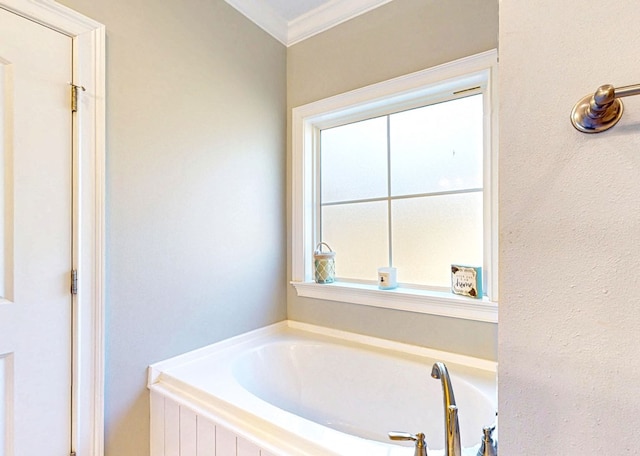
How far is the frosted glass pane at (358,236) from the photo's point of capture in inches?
70.7

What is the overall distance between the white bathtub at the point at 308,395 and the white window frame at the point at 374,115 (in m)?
0.23

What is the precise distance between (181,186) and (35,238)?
55 cm

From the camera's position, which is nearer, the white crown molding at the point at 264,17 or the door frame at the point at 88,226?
the door frame at the point at 88,226

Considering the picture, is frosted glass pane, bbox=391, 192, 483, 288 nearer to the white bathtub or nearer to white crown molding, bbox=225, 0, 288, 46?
the white bathtub

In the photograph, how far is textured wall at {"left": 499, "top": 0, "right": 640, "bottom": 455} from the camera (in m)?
0.40

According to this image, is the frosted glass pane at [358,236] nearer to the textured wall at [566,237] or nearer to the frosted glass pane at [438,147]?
the frosted glass pane at [438,147]

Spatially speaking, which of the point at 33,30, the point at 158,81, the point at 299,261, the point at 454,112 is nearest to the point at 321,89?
the point at 454,112

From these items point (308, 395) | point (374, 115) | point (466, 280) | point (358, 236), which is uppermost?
point (374, 115)

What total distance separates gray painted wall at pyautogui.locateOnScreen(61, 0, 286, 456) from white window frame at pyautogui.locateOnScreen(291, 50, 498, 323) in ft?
0.54

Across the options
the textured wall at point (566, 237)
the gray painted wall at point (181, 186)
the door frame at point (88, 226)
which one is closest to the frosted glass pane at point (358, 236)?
the gray painted wall at point (181, 186)

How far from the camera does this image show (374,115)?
1.79 metres

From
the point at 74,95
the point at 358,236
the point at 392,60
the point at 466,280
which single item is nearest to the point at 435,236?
the point at 466,280

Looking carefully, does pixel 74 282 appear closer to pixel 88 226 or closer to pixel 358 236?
pixel 88 226

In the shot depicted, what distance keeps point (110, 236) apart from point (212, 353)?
2.39 feet
